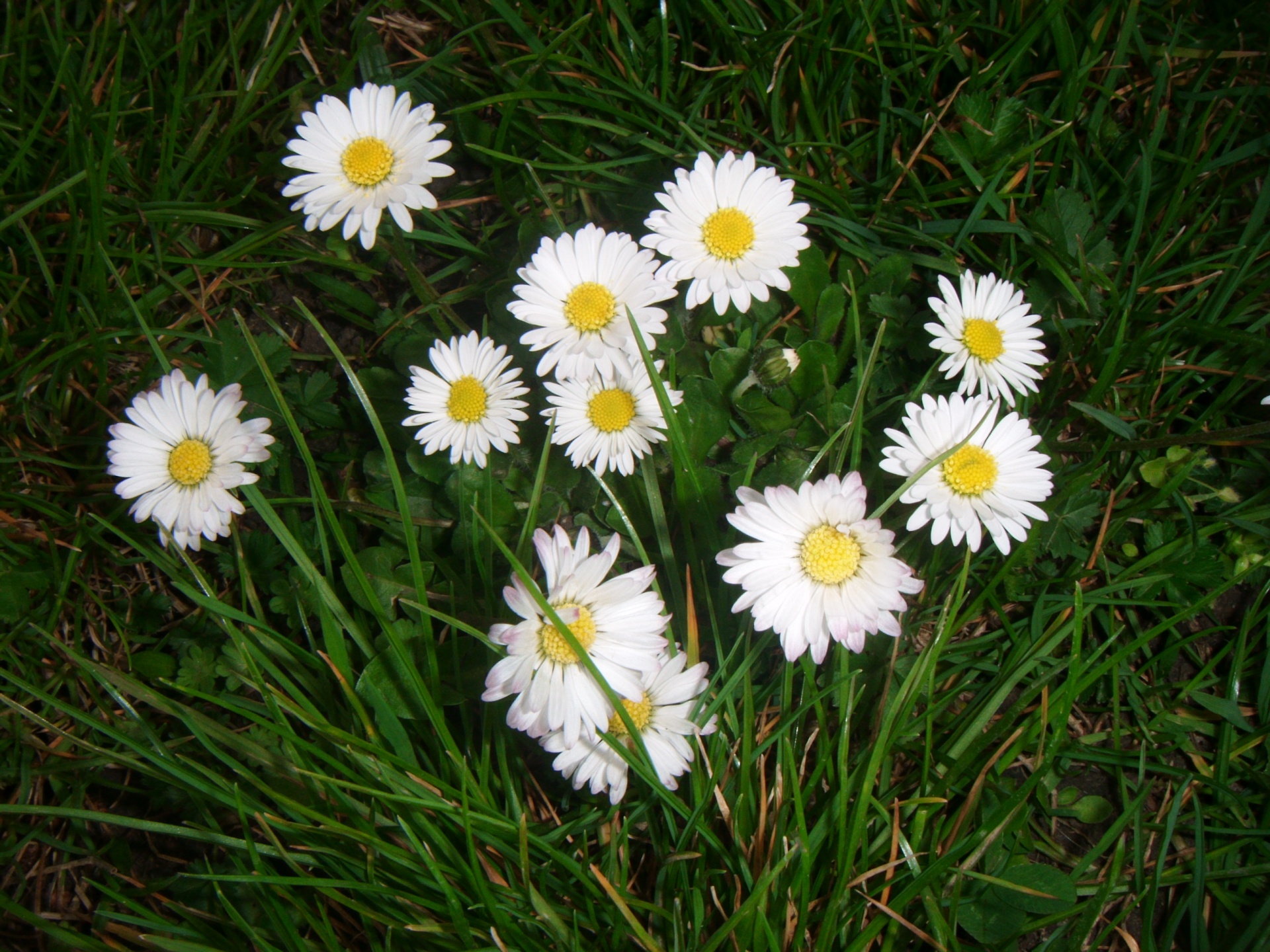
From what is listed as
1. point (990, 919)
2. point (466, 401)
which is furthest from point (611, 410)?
point (990, 919)

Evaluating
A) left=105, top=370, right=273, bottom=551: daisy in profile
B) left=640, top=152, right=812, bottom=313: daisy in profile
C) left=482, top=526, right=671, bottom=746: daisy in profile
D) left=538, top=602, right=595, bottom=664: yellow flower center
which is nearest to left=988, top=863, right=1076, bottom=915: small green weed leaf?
left=482, top=526, right=671, bottom=746: daisy in profile

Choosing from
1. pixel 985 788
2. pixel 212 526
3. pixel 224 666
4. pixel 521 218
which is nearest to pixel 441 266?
pixel 521 218

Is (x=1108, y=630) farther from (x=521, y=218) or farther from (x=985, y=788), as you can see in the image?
(x=521, y=218)

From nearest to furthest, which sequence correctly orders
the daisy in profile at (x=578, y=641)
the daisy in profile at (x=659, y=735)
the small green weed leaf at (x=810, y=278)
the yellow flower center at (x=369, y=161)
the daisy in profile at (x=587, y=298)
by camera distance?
1. the daisy in profile at (x=578, y=641)
2. the daisy in profile at (x=659, y=735)
3. the daisy in profile at (x=587, y=298)
4. the yellow flower center at (x=369, y=161)
5. the small green weed leaf at (x=810, y=278)

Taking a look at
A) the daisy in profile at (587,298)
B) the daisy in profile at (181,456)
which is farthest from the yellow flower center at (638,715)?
the daisy in profile at (181,456)

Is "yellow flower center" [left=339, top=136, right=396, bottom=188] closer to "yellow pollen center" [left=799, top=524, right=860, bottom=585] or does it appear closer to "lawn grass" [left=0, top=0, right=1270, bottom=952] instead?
"lawn grass" [left=0, top=0, right=1270, bottom=952]

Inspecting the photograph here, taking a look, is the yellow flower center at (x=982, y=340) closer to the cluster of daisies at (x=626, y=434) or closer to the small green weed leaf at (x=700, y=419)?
the cluster of daisies at (x=626, y=434)

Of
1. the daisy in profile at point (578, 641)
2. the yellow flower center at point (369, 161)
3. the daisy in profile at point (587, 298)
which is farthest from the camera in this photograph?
the yellow flower center at point (369, 161)
